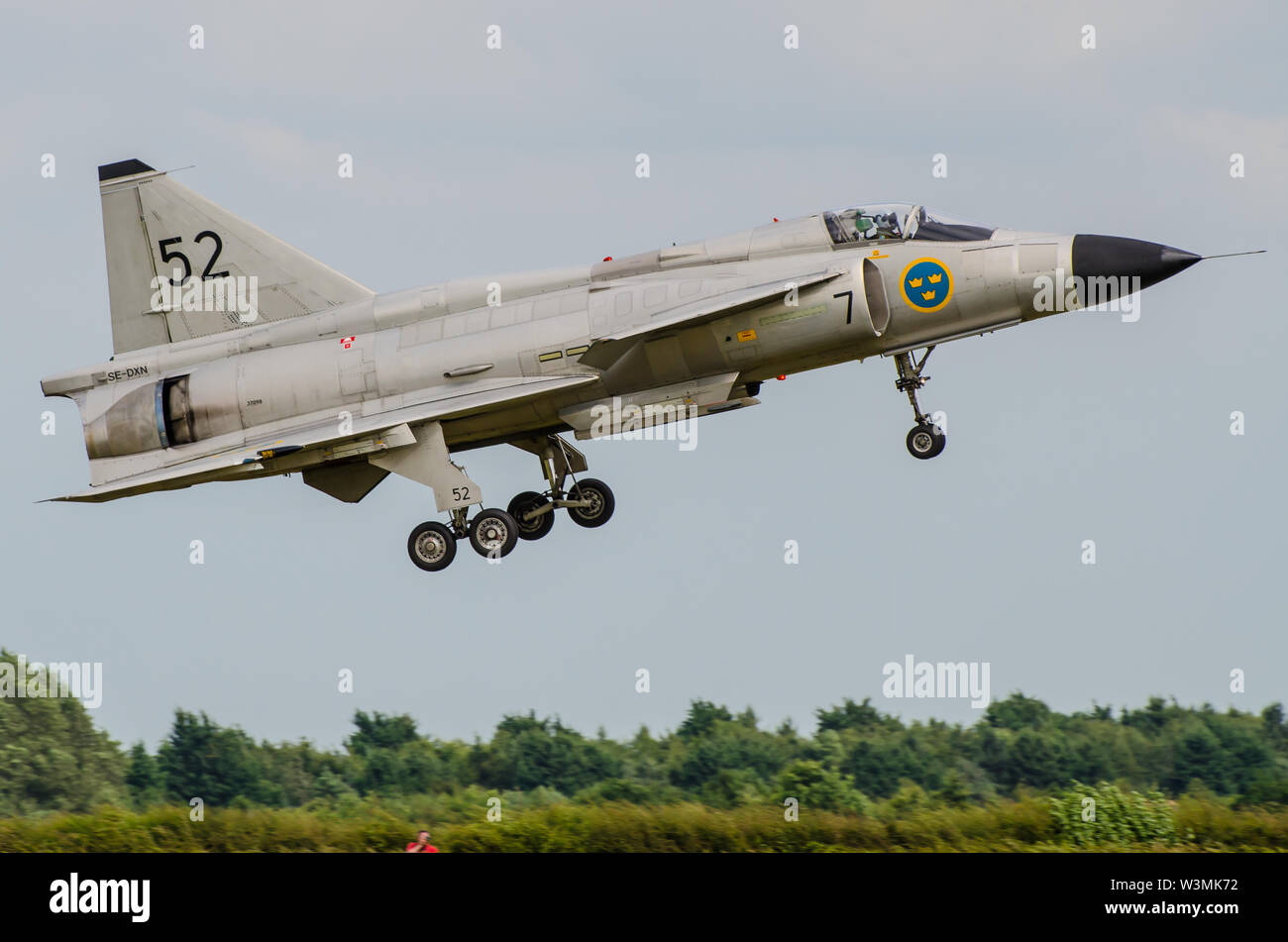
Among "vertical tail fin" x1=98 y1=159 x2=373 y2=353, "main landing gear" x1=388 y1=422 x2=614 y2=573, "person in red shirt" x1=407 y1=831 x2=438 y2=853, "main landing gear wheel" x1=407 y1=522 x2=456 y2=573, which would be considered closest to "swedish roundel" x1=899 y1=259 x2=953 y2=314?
"main landing gear" x1=388 y1=422 x2=614 y2=573

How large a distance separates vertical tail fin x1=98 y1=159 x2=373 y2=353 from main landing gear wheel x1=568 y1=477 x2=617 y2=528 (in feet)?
14.5

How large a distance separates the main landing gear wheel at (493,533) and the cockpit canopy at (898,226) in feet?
18.5

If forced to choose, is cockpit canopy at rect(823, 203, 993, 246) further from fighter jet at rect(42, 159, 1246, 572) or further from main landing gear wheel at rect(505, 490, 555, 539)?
main landing gear wheel at rect(505, 490, 555, 539)

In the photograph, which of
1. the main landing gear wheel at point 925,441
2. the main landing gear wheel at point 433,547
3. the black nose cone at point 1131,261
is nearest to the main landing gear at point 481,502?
the main landing gear wheel at point 433,547

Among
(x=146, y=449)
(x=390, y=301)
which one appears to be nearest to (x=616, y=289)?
(x=390, y=301)

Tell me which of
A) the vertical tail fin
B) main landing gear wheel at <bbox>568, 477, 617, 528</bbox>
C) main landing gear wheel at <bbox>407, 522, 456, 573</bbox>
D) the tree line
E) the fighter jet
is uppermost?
the vertical tail fin

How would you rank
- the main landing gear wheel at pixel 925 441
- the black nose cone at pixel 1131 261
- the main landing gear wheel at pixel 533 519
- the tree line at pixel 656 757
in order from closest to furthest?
the black nose cone at pixel 1131 261, the main landing gear wheel at pixel 925 441, the main landing gear wheel at pixel 533 519, the tree line at pixel 656 757

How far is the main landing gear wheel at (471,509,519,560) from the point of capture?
2419 cm

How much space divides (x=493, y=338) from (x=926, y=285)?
5.56 metres

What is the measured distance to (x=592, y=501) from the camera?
1013 inches

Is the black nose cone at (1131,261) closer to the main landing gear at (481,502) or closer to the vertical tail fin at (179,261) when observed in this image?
the main landing gear at (481,502)

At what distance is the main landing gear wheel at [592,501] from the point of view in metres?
25.7
